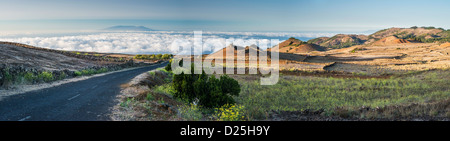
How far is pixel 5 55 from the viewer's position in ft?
93.5

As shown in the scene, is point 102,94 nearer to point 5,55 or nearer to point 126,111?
point 126,111

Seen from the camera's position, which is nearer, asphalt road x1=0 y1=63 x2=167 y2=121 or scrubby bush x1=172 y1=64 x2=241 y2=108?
asphalt road x1=0 y1=63 x2=167 y2=121

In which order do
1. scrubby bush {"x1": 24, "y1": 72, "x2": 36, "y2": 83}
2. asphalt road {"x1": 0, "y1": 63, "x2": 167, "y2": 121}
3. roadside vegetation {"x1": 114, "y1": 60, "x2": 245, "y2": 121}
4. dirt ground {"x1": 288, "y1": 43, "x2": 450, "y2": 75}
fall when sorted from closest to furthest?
asphalt road {"x1": 0, "y1": 63, "x2": 167, "y2": 121} < roadside vegetation {"x1": 114, "y1": 60, "x2": 245, "y2": 121} < scrubby bush {"x1": 24, "y1": 72, "x2": 36, "y2": 83} < dirt ground {"x1": 288, "y1": 43, "x2": 450, "y2": 75}

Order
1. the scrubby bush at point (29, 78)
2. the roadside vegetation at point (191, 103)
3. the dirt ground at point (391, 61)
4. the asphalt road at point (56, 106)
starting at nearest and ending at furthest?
the asphalt road at point (56, 106)
the roadside vegetation at point (191, 103)
the scrubby bush at point (29, 78)
the dirt ground at point (391, 61)

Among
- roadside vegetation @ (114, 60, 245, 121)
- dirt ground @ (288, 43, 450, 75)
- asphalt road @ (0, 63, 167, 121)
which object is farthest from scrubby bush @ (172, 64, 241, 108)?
dirt ground @ (288, 43, 450, 75)

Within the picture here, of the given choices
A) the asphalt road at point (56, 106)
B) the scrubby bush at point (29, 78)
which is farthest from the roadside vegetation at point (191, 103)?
the scrubby bush at point (29, 78)

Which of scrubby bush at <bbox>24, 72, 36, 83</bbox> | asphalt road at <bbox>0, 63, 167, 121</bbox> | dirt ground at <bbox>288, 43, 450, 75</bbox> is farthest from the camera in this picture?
dirt ground at <bbox>288, 43, 450, 75</bbox>

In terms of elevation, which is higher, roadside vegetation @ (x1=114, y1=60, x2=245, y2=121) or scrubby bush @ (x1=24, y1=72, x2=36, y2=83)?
scrubby bush @ (x1=24, y1=72, x2=36, y2=83)

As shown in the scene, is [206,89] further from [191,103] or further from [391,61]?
[391,61]

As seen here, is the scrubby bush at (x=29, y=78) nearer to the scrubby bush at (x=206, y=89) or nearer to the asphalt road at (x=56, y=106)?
the asphalt road at (x=56, y=106)

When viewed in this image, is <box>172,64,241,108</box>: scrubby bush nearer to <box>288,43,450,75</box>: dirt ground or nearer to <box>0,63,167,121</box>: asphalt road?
<box>0,63,167,121</box>: asphalt road

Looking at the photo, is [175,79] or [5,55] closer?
[175,79]
